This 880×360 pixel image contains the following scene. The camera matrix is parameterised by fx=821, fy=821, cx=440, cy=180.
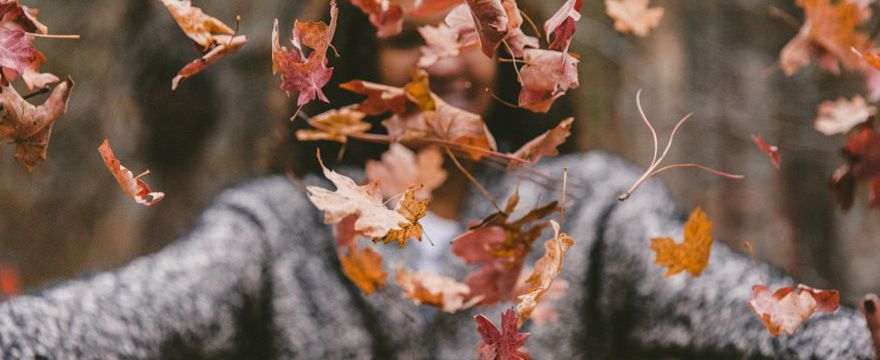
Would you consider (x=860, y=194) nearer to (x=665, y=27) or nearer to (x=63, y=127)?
(x=665, y=27)

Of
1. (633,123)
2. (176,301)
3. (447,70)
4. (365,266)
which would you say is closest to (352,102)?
(447,70)

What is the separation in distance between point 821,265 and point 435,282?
187 cm

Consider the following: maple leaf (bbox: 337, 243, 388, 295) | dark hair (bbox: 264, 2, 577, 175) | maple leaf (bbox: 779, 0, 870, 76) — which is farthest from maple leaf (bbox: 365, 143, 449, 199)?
dark hair (bbox: 264, 2, 577, 175)

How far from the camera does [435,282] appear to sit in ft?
1.84

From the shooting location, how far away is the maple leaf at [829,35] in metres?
0.61

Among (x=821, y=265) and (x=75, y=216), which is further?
(x=75, y=216)

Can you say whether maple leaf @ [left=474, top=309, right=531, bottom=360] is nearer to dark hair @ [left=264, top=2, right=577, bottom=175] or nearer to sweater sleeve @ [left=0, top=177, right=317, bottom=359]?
sweater sleeve @ [left=0, top=177, right=317, bottom=359]

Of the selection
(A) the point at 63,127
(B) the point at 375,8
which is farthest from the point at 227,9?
(B) the point at 375,8

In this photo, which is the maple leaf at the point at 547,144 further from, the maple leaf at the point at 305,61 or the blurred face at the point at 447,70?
the blurred face at the point at 447,70

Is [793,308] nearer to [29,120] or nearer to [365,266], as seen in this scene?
[365,266]

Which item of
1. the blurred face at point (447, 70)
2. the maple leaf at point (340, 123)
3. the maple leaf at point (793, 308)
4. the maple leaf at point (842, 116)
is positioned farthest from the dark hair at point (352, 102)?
the maple leaf at point (793, 308)

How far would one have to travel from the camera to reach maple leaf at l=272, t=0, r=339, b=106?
38cm

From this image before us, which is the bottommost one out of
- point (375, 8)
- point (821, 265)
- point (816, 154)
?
point (821, 265)

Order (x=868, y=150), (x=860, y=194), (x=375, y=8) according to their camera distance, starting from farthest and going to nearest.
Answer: (x=860, y=194)
(x=868, y=150)
(x=375, y=8)
